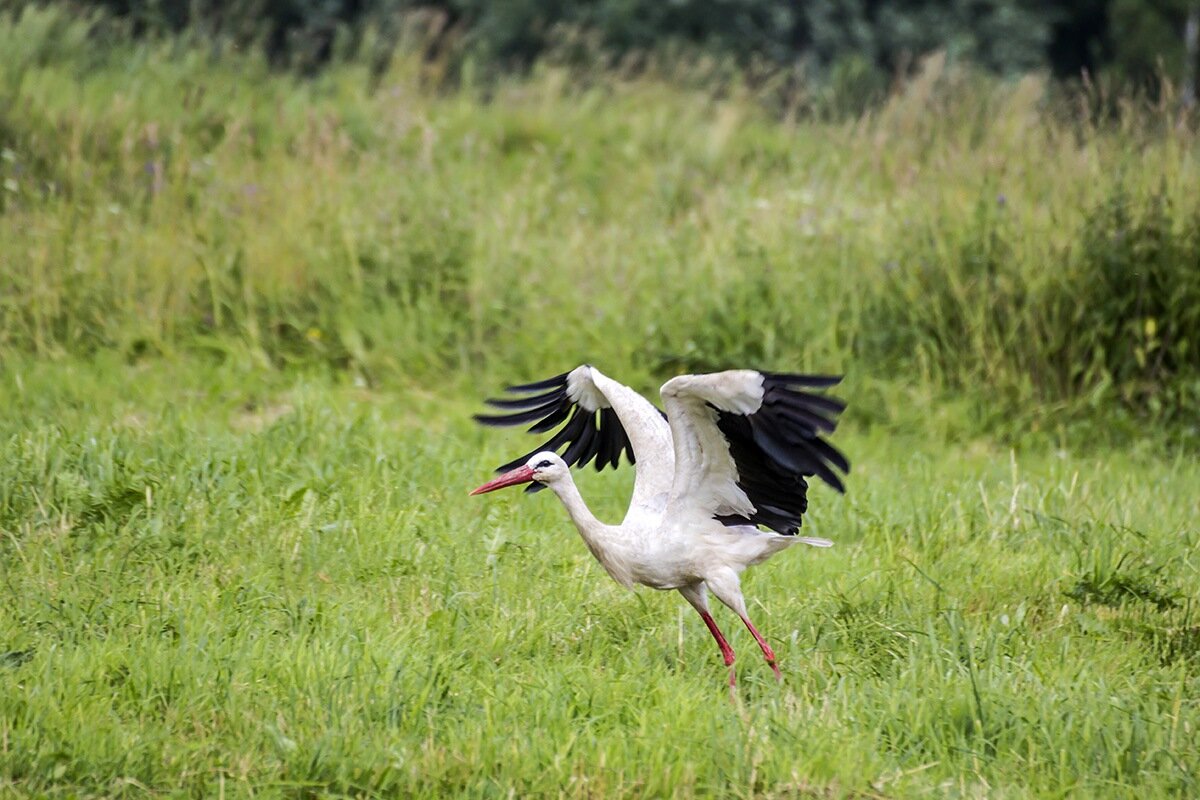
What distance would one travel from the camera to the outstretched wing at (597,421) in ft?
15.3

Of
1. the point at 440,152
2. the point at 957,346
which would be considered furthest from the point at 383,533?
the point at 440,152

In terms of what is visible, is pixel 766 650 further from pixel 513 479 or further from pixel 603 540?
pixel 513 479

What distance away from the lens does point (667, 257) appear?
870 centimetres

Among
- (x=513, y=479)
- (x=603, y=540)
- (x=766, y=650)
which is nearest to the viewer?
(x=766, y=650)

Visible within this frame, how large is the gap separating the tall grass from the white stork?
10.8 feet

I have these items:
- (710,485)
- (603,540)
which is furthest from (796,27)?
(603,540)

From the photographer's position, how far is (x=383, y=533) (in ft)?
16.6

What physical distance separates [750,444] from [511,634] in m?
0.97

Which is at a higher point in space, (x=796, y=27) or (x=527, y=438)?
(x=527, y=438)

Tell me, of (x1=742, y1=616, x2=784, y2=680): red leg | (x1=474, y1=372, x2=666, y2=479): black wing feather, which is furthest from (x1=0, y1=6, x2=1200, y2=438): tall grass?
(x1=742, y1=616, x2=784, y2=680): red leg

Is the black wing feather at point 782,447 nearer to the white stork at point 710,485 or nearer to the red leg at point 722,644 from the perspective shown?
the white stork at point 710,485

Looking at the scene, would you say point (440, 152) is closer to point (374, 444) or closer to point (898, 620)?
point (374, 444)

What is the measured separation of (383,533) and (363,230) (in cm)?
382

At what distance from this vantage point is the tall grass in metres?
7.64
